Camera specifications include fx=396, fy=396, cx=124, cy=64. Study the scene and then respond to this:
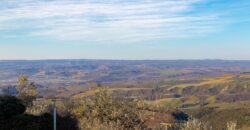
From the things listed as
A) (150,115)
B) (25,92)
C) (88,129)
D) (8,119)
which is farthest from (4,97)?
(25,92)

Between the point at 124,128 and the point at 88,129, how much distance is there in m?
4.49

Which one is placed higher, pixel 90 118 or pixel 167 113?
pixel 90 118

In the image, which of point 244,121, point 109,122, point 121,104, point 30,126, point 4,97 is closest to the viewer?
point 30,126

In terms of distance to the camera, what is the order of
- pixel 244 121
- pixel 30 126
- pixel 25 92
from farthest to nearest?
pixel 244 121, pixel 25 92, pixel 30 126

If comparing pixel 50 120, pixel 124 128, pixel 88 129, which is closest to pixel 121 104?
pixel 124 128

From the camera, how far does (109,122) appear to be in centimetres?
3731

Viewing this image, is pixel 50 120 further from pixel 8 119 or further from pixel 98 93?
pixel 98 93

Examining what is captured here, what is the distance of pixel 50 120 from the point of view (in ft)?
107

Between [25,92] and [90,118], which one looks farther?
[25,92]

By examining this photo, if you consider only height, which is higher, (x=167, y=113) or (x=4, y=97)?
(x=4, y=97)

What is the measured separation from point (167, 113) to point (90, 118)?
160 meters

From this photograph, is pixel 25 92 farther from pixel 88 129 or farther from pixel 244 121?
pixel 244 121

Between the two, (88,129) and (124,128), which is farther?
(124,128)

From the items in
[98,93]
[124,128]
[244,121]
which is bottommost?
[244,121]
